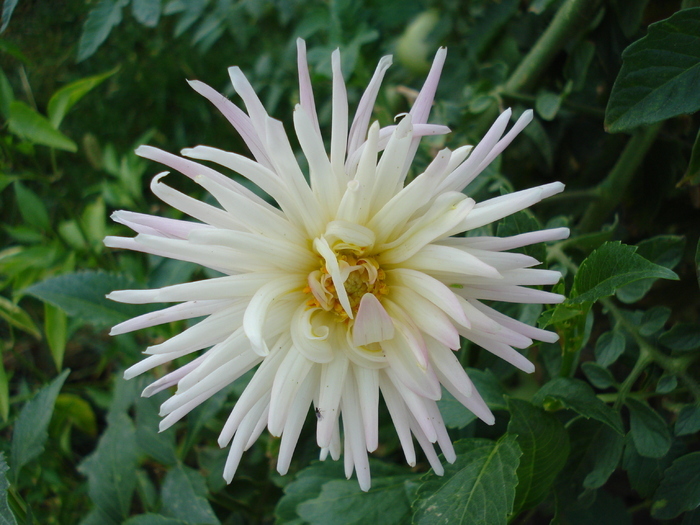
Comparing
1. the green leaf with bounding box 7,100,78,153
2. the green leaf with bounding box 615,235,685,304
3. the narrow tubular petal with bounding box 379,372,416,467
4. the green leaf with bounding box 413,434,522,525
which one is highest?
the green leaf with bounding box 7,100,78,153

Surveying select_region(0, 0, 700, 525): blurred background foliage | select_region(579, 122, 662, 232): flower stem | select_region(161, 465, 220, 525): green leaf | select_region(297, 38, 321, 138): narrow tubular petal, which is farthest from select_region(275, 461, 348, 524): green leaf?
select_region(579, 122, 662, 232): flower stem

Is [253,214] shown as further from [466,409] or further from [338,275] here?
[466,409]

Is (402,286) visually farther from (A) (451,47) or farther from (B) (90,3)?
(B) (90,3)

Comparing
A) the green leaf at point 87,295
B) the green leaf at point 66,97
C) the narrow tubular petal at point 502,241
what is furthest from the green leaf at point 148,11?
the narrow tubular petal at point 502,241

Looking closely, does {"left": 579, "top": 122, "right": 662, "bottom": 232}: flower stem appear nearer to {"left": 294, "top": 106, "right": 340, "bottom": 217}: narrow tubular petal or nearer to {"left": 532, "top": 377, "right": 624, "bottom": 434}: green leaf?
{"left": 532, "top": 377, "right": 624, "bottom": 434}: green leaf

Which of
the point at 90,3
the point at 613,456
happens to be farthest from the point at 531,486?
the point at 90,3

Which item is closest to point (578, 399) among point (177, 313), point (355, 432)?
point (355, 432)

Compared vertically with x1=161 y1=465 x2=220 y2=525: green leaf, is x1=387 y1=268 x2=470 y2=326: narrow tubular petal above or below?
above
